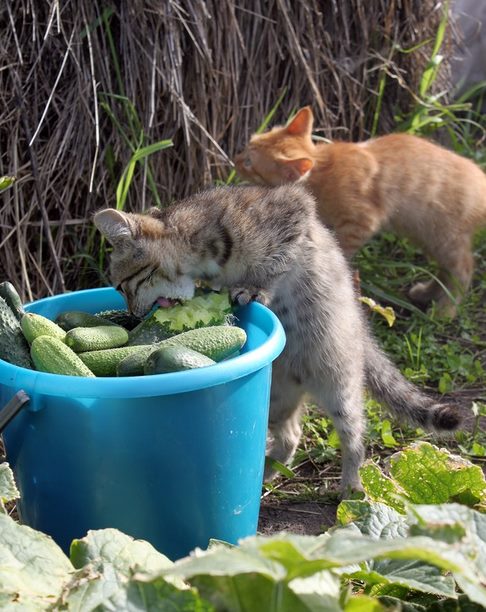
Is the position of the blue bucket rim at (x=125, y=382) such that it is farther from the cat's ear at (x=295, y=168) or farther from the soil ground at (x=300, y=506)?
the cat's ear at (x=295, y=168)

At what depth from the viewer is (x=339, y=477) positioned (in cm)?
339

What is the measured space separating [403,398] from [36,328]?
158 cm

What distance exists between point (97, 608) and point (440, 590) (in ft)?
2.23

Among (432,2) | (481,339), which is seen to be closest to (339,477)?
(481,339)

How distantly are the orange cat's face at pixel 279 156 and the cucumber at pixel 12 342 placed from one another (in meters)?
A: 2.10

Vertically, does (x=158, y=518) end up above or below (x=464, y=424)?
above

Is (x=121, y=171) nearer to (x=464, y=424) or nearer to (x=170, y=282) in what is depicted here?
(x=170, y=282)

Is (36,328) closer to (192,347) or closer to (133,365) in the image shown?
(133,365)

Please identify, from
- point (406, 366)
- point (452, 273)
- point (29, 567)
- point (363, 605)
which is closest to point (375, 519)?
point (363, 605)

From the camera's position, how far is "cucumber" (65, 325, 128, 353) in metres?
2.53

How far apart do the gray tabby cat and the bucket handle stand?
2.96 feet

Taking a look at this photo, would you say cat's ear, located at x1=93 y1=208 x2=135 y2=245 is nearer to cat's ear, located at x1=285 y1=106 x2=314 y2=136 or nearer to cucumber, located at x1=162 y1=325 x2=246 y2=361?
cucumber, located at x1=162 y1=325 x2=246 y2=361

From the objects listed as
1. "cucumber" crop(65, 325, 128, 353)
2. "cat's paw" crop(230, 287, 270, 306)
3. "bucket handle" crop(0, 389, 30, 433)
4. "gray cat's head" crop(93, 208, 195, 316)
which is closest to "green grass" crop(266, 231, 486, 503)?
"cat's paw" crop(230, 287, 270, 306)

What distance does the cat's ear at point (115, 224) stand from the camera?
9.73ft
